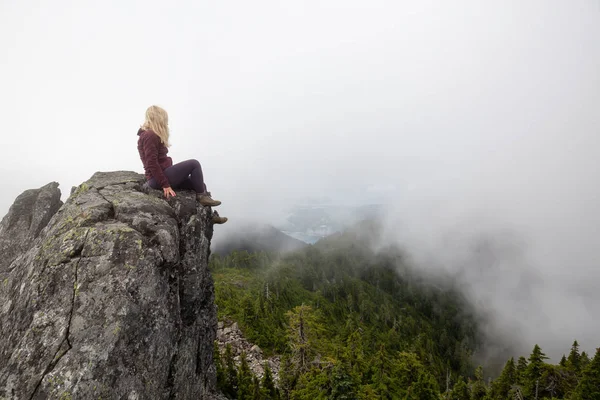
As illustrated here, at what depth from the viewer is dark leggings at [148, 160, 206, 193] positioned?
1202 centimetres

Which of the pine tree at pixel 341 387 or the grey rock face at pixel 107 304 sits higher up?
the grey rock face at pixel 107 304

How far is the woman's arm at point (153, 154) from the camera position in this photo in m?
10.7

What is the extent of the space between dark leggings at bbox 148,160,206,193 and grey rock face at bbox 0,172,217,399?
2.12ft

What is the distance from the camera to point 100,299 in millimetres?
7742

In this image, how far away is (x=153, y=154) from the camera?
1080 cm

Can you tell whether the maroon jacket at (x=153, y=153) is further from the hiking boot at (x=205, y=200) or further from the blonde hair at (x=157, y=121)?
Result: the hiking boot at (x=205, y=200)

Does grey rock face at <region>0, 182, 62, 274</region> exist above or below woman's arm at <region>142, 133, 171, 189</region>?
below

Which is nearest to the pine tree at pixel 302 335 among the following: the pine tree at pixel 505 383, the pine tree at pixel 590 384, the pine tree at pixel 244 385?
the pine tree at pixel 244 385

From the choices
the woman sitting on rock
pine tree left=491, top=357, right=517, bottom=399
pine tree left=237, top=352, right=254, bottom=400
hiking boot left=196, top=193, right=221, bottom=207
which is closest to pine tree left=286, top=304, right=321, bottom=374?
pine tree left=237, top=352, right=254, bottom=400

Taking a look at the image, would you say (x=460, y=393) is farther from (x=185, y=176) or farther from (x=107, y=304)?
(x=107, y=304)

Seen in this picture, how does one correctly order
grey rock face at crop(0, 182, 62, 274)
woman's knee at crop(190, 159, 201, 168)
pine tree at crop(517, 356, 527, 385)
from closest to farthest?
woman's knee at crop(190, 159, 201, 168) → grey rock face at crop(0, 182, 62, 274) → pine tree at crop(517, 356, 527, 385)

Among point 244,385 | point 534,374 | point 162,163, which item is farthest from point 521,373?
point 162,163

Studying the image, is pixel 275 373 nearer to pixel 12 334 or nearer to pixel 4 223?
pixel 4 223

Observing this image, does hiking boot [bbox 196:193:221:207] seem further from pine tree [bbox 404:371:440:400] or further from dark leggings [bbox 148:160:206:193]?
pine tree [bbox 404:371:440:400]
